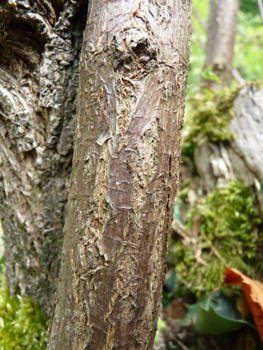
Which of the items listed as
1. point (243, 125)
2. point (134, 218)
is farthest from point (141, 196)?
point (243, 125)

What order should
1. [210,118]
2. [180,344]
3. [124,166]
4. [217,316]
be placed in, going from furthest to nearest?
[210,118]
[180,344]
[217,316]
[124,166]

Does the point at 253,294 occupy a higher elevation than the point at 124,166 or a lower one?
lower

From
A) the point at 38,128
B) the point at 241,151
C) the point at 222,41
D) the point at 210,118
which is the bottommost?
the point at 38,128

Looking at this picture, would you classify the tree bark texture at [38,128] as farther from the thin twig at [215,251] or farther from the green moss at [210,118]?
the green moss at [210,118]

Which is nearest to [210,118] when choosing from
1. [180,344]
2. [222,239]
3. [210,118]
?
[210,118]

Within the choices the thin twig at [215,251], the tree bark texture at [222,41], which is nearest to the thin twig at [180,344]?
the thin twig at [215,251]

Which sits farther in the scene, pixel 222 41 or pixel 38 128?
pixel 222 41

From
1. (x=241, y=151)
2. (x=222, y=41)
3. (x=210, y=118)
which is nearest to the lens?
(x=241, y=151)

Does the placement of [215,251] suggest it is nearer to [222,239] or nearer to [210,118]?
[222,239]
